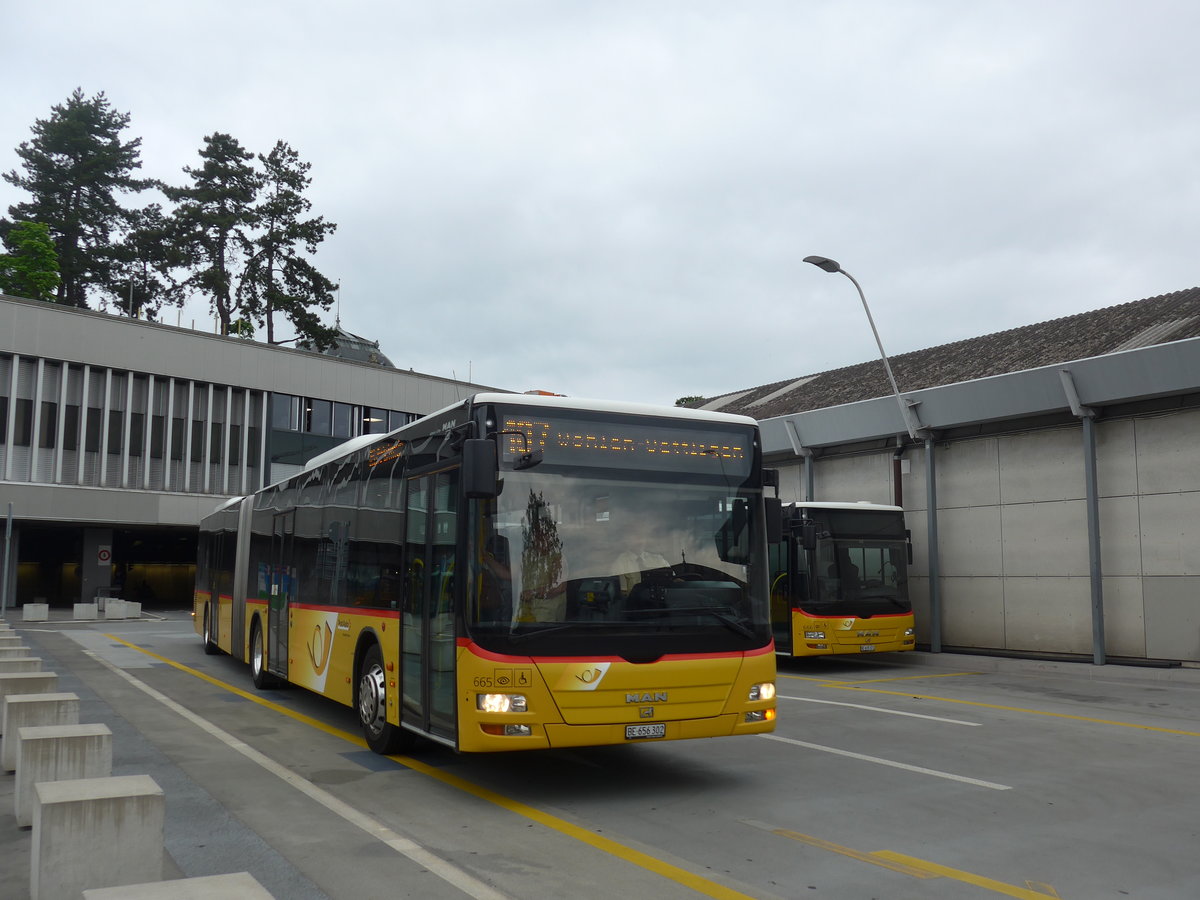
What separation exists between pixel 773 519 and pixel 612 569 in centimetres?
188

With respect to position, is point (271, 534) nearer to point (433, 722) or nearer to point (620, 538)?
point (433, 722)

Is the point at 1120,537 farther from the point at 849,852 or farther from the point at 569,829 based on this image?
the point at 569,829

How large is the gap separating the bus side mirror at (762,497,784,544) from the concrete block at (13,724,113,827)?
5.25m

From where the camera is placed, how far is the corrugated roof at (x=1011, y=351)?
21953 millimetres

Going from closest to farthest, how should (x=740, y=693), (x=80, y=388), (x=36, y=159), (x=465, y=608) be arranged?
(x=465, y=608)
(x=740, y=693)
(x=80, y=388)
(x=36, y=159)

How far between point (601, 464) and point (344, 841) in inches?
127

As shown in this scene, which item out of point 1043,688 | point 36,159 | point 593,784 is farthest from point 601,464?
point 36,159

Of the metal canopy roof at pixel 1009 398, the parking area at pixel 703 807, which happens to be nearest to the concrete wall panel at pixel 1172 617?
the metal canopy roof at pixel 1009 398

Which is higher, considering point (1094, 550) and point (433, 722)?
point (1094, 550)

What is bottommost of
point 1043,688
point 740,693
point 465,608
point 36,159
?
point 1043,688

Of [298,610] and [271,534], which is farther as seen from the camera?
[271,534]

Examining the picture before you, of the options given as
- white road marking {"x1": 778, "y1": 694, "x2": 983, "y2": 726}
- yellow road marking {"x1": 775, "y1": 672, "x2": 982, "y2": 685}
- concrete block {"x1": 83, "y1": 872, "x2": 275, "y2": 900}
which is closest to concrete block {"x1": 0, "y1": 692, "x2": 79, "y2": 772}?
concrete block {"x1": 83, "y1": 872, "x2": 275, "y2": 900}

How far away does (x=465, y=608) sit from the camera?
7520 millimetres

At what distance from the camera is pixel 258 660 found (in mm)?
15164
